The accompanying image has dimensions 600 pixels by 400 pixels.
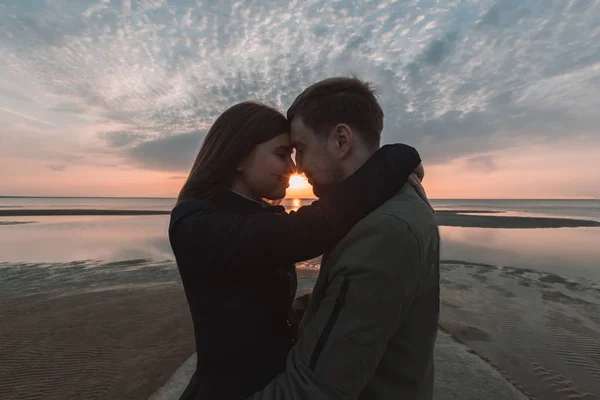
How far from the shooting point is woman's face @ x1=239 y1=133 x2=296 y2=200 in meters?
1.93

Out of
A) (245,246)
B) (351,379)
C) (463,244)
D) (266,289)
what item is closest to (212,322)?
(266,289)

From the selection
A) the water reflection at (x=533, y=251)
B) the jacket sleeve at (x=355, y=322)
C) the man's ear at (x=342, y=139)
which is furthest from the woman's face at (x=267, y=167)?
the water reflection at (x=533, y=251)

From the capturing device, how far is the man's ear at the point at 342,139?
5.73 feet

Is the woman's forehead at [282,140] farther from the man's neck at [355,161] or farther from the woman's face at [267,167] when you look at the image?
the man's neck at [355,161]

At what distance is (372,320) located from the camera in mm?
1203

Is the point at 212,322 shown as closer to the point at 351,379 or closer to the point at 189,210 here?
the point at 189,210

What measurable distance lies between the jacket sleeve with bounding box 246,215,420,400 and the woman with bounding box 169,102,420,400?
0.82ft

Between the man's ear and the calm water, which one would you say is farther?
the calm water

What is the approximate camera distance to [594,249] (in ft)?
59.3

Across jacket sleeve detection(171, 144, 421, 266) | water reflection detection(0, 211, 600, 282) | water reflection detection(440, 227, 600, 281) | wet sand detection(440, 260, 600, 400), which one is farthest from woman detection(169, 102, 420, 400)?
water reflection detection(440, 227, 600, 281)

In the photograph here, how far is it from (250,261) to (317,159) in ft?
2.27

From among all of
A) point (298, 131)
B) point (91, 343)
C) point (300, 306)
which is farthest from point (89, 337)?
point (298, 131)

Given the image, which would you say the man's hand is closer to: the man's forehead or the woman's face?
the woman's face

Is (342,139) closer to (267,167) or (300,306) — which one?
(267,167)
